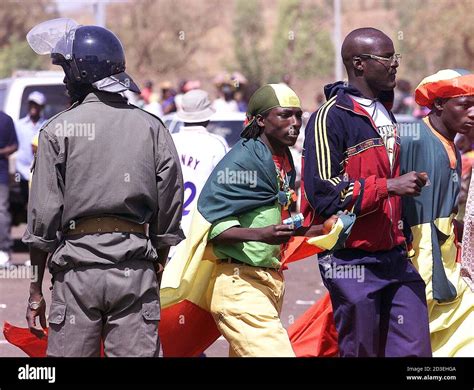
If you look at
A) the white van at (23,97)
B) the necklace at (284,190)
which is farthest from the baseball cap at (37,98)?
the necklace at (284,190)

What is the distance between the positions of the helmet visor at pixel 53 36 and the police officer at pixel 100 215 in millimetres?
133

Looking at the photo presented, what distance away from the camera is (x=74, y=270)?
5.61 metres

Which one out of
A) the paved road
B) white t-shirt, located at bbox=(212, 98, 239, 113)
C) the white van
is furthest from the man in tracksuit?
white t-shirt, located at bbox=(212, 98, 239, 113)

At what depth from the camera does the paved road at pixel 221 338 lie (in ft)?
32.8

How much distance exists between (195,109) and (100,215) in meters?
4.41

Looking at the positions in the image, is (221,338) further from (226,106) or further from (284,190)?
(226,106)

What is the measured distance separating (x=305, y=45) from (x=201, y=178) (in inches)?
1806

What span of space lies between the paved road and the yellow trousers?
113 inches

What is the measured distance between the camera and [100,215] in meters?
5.60

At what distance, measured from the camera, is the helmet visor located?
5.84 m

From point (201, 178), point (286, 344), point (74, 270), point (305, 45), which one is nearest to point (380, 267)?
point (286, 344)

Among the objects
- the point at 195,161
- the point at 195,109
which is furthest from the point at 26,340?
the point at 195,109

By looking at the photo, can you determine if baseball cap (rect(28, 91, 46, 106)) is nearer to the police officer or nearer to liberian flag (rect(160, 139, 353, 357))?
liberian flag (rect(160, 139, 353, 357))

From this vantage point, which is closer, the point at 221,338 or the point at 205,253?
the point at 205,253
